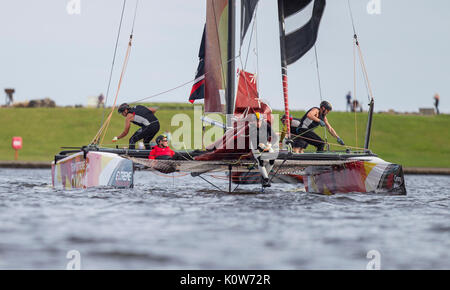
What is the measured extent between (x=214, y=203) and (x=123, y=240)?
4326 millimetres

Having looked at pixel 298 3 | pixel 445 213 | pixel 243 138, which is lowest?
pixel 445 213

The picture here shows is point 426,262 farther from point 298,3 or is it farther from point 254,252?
point 298,3

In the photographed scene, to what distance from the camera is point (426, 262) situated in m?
6.29

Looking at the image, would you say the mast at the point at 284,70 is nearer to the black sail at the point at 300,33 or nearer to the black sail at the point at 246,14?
the black sail at the point at 300,33

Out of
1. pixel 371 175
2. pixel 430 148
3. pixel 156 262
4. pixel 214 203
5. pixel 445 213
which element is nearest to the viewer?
pixel 156 262

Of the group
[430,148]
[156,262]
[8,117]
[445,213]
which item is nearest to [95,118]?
[8,117]

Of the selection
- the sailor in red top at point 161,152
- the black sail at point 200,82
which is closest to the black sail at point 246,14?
the black sail at point 200,82

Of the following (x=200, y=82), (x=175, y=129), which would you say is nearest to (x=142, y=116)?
(x=200, y=82)

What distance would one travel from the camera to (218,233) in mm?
7668

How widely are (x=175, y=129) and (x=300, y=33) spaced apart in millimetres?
34812

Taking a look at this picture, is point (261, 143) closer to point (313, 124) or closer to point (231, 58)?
point (313, 124)

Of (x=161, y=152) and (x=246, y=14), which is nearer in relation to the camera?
(x=161, y=152)

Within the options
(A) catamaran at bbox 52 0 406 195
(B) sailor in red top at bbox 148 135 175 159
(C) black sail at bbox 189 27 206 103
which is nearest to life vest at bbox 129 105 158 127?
(A) catamaran at bbox 52 0 406 195

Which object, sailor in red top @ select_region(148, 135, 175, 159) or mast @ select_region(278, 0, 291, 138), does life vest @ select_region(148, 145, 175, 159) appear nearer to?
sailor in red top @ select_region(148, 135, 175, 159)
